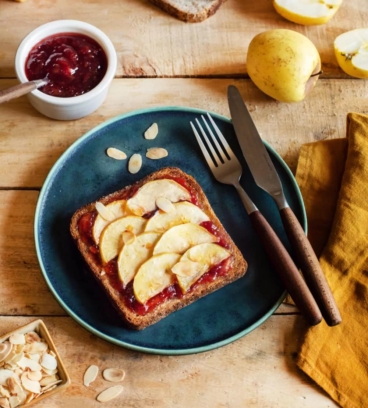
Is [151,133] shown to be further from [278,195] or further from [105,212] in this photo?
[278,195]

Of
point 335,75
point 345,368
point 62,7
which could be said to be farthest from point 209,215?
point 62,7

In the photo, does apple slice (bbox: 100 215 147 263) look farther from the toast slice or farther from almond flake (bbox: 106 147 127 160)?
the toast slice

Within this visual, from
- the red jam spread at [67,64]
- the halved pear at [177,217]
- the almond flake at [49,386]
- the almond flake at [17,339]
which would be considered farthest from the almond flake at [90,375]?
the red jam spread at [67,64]

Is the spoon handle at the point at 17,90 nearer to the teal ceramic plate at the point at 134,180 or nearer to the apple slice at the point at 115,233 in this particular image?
the teal ceramic plate at the point at 134,180

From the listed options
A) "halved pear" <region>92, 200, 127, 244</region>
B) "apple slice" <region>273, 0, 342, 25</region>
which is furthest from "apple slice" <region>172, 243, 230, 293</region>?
"apple slice" <region>273, 0, 342, 25</region>

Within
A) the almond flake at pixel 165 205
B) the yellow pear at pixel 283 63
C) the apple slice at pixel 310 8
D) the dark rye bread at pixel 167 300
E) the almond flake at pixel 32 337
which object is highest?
the apple slice at pixel 310 8

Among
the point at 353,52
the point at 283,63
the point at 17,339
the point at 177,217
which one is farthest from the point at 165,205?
the point at 353,52
